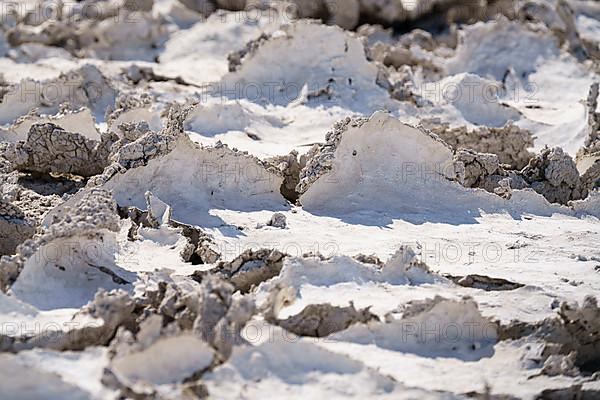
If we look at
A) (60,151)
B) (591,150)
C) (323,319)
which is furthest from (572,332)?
(60,151)

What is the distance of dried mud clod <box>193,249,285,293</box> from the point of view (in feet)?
13.3

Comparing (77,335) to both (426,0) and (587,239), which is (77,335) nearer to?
(587,239)

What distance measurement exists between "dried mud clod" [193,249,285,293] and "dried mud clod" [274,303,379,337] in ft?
1.07

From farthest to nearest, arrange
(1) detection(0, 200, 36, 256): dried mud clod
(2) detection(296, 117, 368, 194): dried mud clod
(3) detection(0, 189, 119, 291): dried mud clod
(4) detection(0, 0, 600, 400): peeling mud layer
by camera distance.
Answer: (2) detection(296, 117, 368, 194): dried mud clod, (1) detection(0, 200, 36, 256): dried mud clod, (3) detection(0, 189, 119, 291): dried mud clod, (4) detection(0, 0, 600, 400): peeling mud layer

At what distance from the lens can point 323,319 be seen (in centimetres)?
376

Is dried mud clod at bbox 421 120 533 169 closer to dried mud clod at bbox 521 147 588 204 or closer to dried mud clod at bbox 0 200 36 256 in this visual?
dried mud clod at bbox 521 147 588 204

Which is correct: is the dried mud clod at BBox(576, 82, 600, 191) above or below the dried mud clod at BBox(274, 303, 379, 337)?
below

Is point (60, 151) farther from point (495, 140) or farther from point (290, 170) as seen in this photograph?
point (495, 140)

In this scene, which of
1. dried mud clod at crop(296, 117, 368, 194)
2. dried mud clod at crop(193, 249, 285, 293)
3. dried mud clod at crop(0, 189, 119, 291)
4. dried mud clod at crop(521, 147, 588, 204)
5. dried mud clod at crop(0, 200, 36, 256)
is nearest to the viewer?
dried mud clod at crop(0, 189, 119, 291)

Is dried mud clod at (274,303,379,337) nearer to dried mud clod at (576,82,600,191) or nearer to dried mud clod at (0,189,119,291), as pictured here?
dried mud clod at (0,189,119,291)

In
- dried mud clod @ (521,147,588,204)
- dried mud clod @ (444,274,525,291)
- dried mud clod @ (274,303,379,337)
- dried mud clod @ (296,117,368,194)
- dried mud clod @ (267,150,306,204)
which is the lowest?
dried mud clod @ (267,150,306,204)

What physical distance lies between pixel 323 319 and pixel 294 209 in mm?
1085

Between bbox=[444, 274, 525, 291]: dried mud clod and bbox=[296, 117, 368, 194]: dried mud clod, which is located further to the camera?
bbox=[296, 117, 368, 194]: dried mud clod

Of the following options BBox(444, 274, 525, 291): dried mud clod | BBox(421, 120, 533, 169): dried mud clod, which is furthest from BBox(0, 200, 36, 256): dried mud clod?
BBox(421, 120, 533, 169): dried mud clod
